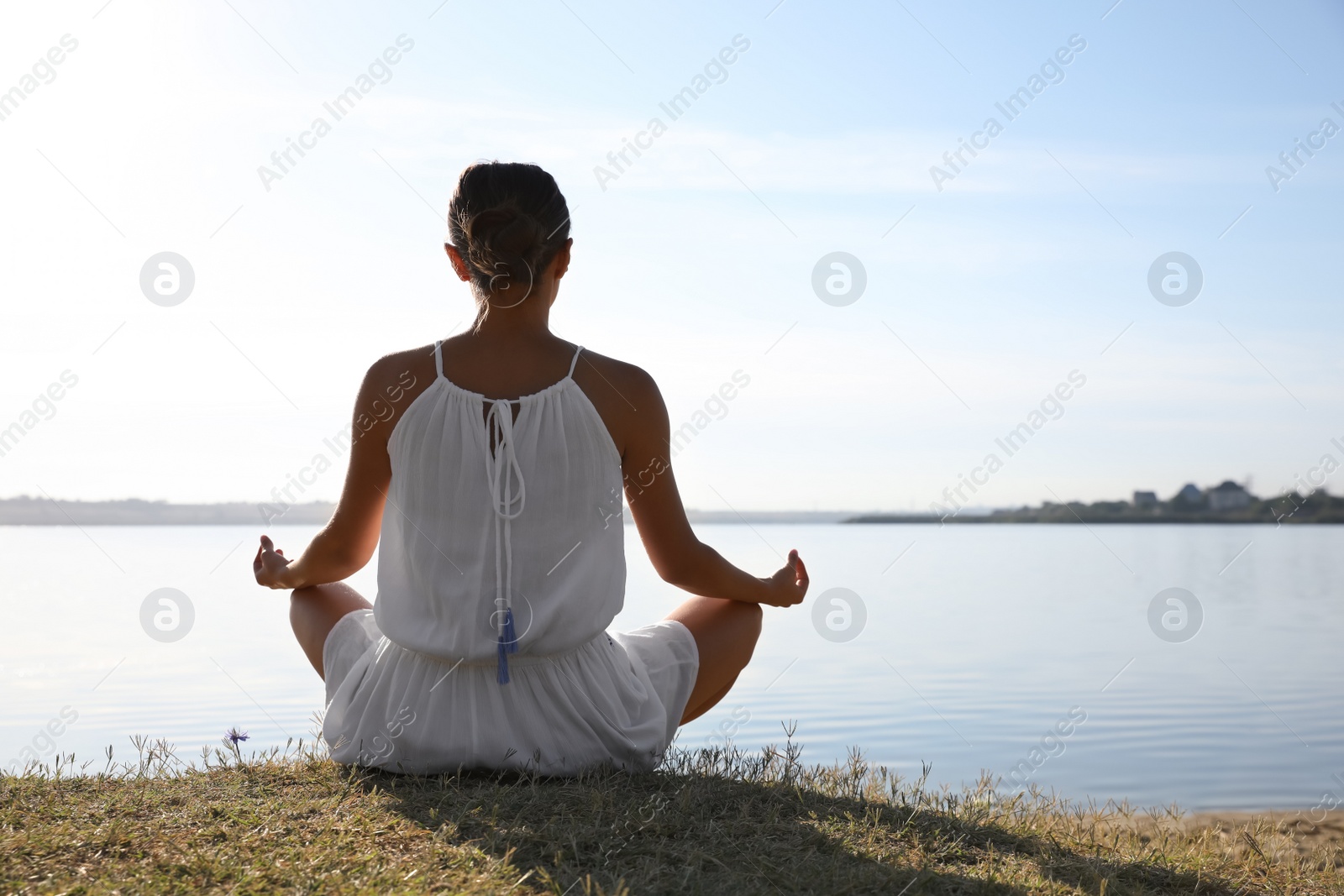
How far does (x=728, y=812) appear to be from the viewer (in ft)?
8.73

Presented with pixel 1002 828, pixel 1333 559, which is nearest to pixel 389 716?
pixel 1002 828

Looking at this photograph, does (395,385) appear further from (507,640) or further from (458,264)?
(507,640)

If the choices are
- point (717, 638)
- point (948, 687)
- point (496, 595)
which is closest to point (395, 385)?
point (496, 595)

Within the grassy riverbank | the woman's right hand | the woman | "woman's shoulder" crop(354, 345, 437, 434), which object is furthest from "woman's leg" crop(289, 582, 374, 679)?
the woman's right hand

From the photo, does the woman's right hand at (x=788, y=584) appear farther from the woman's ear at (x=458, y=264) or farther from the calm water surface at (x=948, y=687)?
the woman's ear at (x=458, y=264)

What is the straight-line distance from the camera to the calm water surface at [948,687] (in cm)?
660

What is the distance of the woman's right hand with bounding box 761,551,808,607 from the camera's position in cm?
313

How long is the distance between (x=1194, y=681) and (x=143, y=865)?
1074cm

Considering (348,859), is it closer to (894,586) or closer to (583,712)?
(583,712)

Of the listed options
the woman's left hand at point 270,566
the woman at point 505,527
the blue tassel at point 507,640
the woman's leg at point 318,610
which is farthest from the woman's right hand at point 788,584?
the woman's left hand at point 270,566

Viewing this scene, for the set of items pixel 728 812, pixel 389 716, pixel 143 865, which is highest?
pixel 389 716

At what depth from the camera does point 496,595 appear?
277 centimetres

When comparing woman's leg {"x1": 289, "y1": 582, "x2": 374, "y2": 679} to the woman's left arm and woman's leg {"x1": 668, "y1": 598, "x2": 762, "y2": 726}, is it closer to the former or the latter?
the woman's left arm

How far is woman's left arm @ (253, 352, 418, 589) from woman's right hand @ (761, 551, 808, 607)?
1206mm
